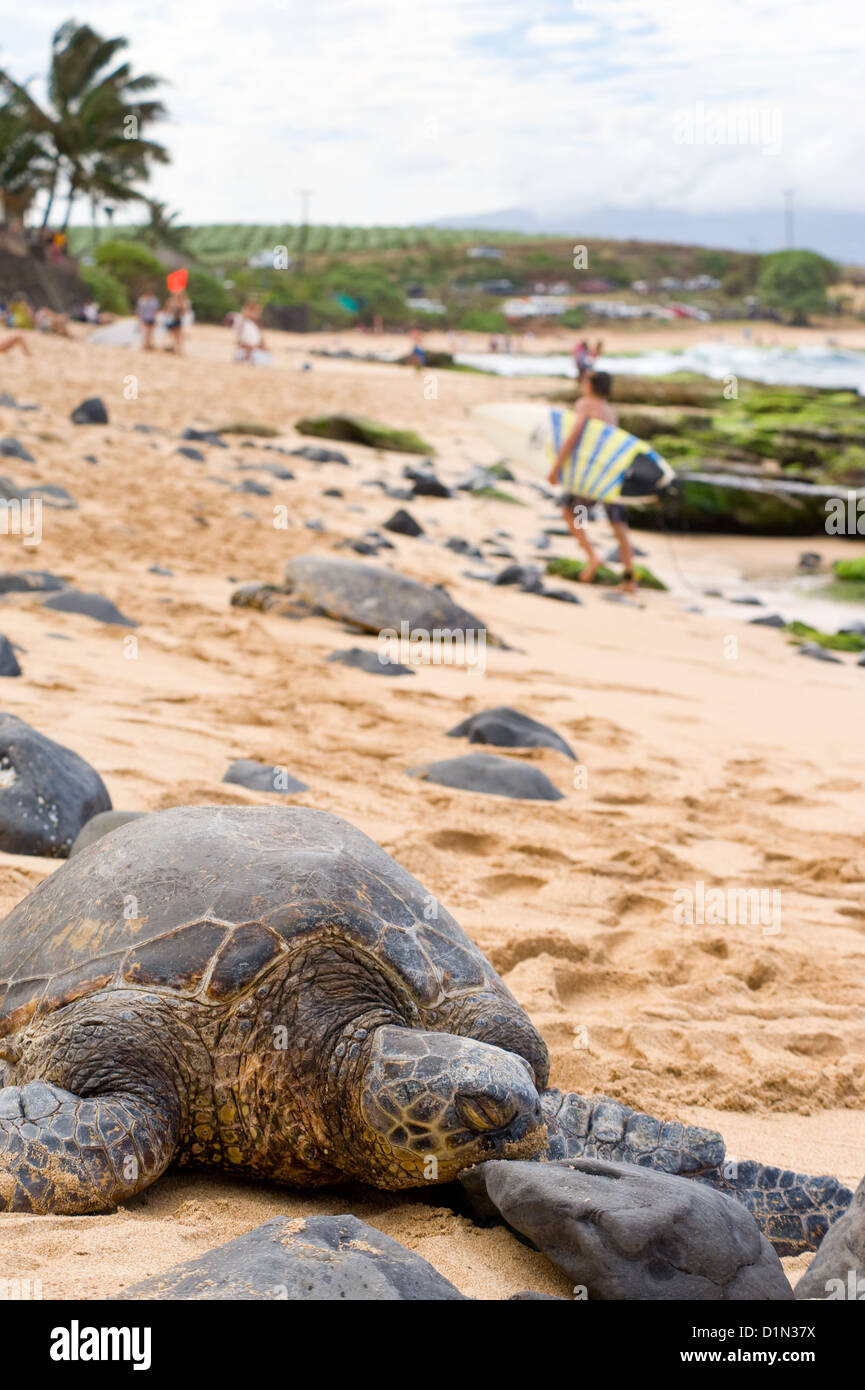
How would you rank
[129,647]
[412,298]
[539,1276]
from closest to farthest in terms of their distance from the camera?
1. [539,1276]
2. [129,647]
3. [412,298]

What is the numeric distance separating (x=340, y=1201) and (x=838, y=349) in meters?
60.5

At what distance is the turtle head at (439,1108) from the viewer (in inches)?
76.2

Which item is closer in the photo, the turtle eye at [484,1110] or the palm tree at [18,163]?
the turtle eye at [484,1110]

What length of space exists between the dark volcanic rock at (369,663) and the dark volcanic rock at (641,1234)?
14.3ft

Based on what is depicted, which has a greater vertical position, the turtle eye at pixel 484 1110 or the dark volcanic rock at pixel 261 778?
the dark volcanic rock at pixel 261 778

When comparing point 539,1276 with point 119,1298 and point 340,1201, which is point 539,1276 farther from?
point 119,1298

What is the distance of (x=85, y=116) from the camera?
3488 cm

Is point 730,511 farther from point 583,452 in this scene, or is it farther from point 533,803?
point 533,803

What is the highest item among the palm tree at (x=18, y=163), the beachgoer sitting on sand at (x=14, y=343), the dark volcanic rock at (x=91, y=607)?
the palm tree at (x=18, y=163)

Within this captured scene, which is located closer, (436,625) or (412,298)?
(436,625)

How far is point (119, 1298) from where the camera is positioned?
154 centimetres

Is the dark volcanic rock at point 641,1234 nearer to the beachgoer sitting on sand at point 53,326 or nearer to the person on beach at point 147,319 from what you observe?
the person on beach at point 147,319

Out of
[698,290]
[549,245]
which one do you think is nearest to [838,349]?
[698,290]

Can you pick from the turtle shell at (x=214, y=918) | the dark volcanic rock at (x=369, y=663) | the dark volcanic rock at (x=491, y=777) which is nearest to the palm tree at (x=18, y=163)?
the dark volcanic rock at (x=369, y=663)
